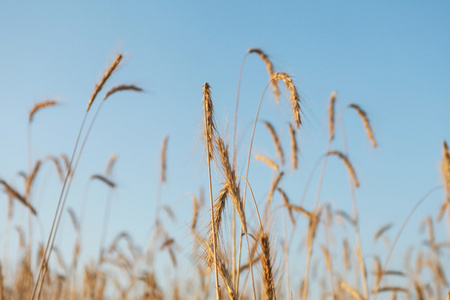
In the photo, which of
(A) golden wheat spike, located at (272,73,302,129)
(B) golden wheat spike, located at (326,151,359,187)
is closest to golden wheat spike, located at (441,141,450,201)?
(B) golden wheat spike, located at (326,151,359,187)

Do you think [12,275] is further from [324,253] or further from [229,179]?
[229,179]

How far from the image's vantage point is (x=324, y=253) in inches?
242

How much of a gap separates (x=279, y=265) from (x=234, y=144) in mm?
773

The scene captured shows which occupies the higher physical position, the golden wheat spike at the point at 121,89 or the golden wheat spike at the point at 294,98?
the golden wheat spike at the point at 121,89

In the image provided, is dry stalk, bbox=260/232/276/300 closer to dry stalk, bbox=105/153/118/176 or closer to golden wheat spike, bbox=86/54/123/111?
golden wheat spike, bbox=86/54/123/111

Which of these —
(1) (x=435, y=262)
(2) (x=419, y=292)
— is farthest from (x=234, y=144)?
(1) (x=435, y=262)

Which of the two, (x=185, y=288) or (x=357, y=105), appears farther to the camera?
(x=185, y=288)

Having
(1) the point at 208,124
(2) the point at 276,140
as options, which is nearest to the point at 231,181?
(1) the point at 208,124

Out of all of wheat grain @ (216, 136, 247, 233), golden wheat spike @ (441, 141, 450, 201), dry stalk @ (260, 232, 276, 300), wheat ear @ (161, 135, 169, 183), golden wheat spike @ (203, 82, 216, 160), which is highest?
wheat ear @ (161, 135, 169, 183)

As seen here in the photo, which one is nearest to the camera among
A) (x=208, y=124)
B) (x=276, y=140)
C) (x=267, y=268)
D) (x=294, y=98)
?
(x=267, y=268)

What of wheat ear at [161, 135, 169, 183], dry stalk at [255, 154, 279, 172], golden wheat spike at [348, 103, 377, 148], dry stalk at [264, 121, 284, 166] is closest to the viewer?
dry stalk at [255, 154, 279, 172]

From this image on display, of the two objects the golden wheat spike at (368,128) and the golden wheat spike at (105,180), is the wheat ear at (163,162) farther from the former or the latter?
the golden wheat spike at (368,128)

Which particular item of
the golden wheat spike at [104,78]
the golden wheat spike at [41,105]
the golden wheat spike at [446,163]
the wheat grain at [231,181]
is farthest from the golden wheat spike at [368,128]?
the golden wheat spike at [41,105]

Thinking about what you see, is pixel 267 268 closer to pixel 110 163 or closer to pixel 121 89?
pixel 121 89
